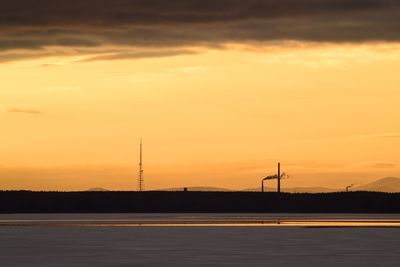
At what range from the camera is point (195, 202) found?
6959 inches

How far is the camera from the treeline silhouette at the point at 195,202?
165875 mm

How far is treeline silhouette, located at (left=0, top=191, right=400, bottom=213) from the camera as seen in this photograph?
165875 millimetres
